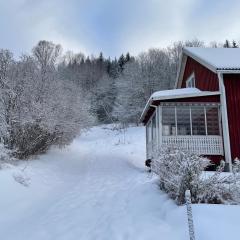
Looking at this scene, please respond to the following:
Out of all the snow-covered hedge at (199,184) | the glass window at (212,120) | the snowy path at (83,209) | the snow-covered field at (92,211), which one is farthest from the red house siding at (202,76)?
the snow-covered hedge at (199,184)

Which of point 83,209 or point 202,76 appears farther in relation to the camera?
point 202,76

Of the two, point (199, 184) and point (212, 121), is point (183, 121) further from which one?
point (199, 184)

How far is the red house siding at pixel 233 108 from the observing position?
14.5 metres

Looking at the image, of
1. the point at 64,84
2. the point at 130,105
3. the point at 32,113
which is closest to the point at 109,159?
the point at 64,84

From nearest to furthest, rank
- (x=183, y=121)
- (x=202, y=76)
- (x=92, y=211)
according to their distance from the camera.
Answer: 1. (x=92, y=211)
2. (x=183, y=121)
3. (x=202, y=76)

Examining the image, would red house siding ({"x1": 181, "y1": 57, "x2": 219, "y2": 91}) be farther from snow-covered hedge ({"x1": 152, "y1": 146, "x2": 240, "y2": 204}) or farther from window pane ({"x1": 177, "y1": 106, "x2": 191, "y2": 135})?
snow-covered hedge ({"x1": 152, "y1": 146, "x2": 240, "y2": 204})

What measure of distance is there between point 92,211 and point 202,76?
38.5ft

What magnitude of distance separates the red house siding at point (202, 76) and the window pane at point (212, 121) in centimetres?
115

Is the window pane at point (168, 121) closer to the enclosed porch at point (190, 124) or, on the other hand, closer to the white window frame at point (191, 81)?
the enclosed porch at point (190, 124)

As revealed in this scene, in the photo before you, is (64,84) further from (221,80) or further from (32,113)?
(221,80)

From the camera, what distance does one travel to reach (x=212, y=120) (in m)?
15.1

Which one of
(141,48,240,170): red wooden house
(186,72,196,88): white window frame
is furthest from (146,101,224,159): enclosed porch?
(186,72,196,88): white window frame

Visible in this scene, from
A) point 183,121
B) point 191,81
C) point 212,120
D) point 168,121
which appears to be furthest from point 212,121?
point 191,81

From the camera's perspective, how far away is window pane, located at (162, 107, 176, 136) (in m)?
15.2
